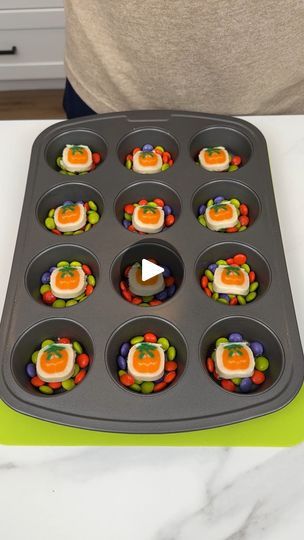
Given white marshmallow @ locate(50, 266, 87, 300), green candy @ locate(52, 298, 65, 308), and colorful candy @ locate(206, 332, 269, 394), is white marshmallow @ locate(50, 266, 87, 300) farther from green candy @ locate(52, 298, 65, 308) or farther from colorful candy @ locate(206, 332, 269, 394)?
colorful candy @ locate(206, 332, 269, 394)

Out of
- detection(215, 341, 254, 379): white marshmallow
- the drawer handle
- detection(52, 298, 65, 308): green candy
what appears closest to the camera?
detection(215, 341, 254, 379): white marshmallow

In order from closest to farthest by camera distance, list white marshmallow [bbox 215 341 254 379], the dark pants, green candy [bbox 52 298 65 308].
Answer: white marshmallow [bbox 215 341 254 379] → green candy [bbox 52 298 65 308] → the dark pants

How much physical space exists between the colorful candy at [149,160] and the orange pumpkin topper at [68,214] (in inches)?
5.8

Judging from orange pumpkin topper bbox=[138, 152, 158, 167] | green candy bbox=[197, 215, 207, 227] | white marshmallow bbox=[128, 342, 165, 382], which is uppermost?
orange pumpkin topper bbox=[138, 152, 158, 167]

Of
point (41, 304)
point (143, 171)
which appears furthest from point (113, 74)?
point (41, 304)

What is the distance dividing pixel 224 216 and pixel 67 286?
300 millimetres

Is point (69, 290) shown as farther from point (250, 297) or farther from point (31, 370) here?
point (250, 297)

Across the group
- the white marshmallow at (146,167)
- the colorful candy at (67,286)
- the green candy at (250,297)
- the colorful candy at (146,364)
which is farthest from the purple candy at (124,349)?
the white marshmallow at (146,167)

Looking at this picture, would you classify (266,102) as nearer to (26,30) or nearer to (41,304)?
(41,304)

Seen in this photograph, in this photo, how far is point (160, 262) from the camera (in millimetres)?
948

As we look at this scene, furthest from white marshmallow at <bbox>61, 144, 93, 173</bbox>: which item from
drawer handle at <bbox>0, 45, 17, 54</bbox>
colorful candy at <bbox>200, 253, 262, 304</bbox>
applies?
drawer handle at <bbox>0, 45, 17, 54</bbox>

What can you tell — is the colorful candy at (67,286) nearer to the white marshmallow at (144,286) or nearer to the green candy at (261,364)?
the white marshmallow at (144,286)

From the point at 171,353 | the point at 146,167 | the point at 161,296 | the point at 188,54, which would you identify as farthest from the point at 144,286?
the point at 188,54

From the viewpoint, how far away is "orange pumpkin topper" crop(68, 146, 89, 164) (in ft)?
3.36
